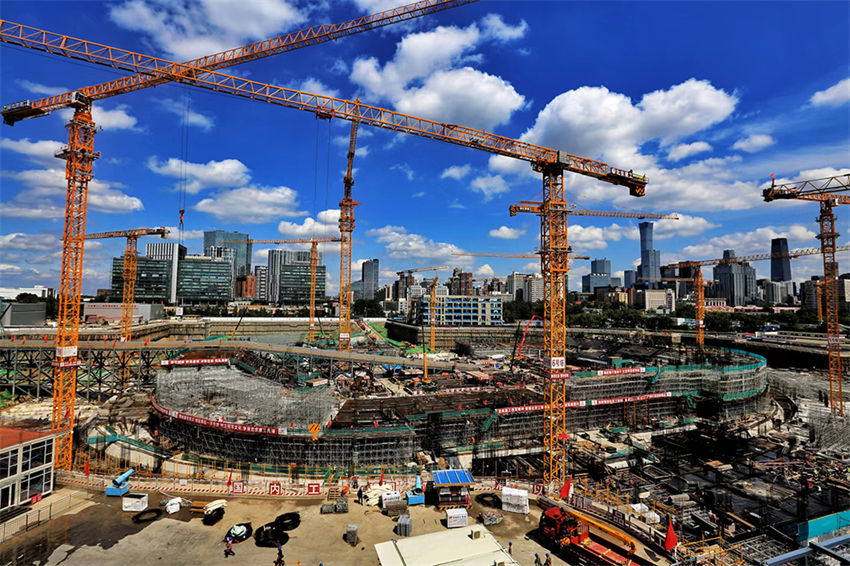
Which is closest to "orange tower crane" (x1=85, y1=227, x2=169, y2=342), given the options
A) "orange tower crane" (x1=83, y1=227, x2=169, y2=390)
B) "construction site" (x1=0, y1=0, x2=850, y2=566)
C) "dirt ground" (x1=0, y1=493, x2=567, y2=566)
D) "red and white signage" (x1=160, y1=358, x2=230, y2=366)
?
"orange tower crane" (x1=83, y1=227, x2=169, y2=390)

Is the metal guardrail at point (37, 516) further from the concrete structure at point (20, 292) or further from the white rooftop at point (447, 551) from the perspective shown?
the concrete structure at point (20, 292)

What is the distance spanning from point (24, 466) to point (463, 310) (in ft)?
357

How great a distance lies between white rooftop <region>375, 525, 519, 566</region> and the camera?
15734 mm

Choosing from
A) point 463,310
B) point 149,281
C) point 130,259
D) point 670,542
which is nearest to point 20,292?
point 149,281

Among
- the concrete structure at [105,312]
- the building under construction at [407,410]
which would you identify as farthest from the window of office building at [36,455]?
the concrete structure at [105,312]

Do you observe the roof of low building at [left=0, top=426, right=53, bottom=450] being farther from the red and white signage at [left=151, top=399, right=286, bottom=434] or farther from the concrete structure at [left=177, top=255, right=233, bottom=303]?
the concrete structure at [left=177, top=255, right=233, bottom=303]

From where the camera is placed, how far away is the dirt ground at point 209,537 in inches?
691

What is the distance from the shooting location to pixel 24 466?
2233cm

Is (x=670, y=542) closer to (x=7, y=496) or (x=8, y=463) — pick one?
(x=7, y=496)

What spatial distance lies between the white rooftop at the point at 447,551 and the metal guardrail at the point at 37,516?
18.5m

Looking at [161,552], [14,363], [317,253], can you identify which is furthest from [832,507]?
[317,253]

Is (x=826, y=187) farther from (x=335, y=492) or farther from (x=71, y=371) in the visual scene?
(x=71, y=371)

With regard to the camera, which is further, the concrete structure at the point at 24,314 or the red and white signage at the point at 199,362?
the concrete structure at the point at 24,314

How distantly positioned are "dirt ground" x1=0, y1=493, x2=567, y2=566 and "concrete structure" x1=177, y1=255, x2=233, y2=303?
18516 centimetres
